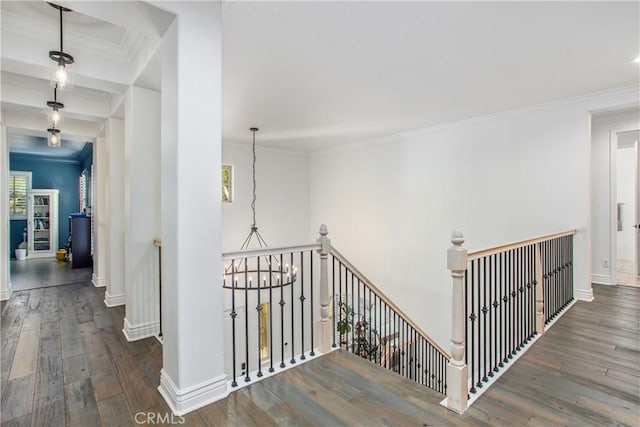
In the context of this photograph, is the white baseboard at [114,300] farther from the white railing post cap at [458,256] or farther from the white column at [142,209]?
the white railing post cap at [458,256]

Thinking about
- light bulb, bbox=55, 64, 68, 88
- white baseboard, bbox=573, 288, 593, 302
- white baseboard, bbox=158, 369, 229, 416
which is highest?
light bulb, bbox=55, 64, 68, 88

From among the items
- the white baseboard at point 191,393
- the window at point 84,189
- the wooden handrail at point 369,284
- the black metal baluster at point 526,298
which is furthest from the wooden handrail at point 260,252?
the window at point 84,189

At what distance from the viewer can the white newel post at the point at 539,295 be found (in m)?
3.26

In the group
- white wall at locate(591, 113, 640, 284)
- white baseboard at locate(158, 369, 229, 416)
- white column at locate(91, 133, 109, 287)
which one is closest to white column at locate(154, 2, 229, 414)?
white baseboard at locate(158, 369, 229, 416)

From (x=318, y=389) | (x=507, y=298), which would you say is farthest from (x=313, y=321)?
(x=507, y=298)

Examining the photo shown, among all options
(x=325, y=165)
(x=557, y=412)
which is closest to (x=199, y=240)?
(x=557, y=412)

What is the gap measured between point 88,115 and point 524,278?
5467 mm

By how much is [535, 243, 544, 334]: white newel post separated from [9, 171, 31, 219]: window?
1124 cm

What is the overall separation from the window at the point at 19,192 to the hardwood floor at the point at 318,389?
6994mm

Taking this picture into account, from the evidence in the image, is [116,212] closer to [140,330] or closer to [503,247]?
[140,330]

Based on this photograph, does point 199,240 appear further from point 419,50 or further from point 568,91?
point 568,91

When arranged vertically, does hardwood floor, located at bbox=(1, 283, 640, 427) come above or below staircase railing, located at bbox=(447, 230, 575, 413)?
below

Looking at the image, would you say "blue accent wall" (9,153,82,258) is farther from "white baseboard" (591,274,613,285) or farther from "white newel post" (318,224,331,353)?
"white baseboard" (591,274,613,285)

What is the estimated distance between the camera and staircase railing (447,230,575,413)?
7.13ft
